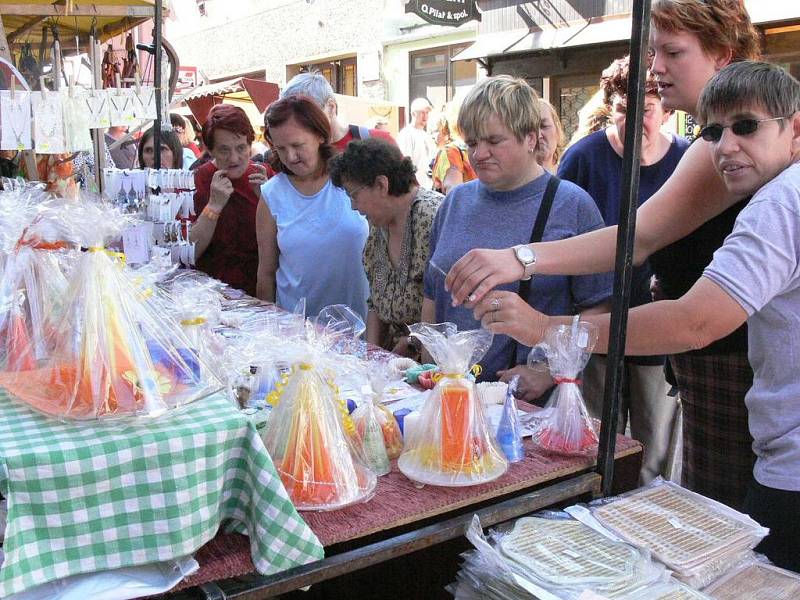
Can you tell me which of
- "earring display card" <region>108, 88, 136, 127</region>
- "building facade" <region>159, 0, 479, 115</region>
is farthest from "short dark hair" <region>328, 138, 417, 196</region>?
"building facade" <region>159, 0, 479, 115</region>

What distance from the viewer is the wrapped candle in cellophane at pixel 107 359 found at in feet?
3.77

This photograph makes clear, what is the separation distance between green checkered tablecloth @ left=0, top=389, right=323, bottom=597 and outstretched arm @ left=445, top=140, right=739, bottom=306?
2.63 feet

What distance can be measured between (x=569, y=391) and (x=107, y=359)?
0.94 metres

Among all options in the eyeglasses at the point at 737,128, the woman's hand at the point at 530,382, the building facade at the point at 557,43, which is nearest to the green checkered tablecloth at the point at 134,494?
the woman's hand at the point at 530,382

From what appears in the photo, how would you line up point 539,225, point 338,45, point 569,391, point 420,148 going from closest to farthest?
1. point 569,391
2. point 539,225
3. point 420,148
4. point 338,45

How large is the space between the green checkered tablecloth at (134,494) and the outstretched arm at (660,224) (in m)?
0.80

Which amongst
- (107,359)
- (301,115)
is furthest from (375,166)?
(107,359)

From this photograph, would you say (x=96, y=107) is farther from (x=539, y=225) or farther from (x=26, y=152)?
(x=539, y=225)

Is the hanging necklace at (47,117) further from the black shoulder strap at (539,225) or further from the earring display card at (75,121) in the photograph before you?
the black shoulder strap at (539,225)

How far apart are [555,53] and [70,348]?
9628 millimetres

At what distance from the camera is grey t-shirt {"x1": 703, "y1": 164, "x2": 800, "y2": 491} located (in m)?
1.32

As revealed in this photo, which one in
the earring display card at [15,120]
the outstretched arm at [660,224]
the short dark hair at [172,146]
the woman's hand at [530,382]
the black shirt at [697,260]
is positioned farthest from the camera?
the short dark hair at [172,146]

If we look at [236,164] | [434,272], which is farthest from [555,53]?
[434,272]

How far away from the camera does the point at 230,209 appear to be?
3.67 m
